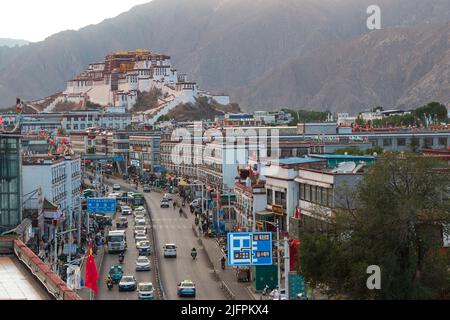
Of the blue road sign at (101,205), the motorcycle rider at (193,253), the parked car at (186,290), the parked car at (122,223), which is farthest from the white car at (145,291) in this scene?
the parked car at (122,223)

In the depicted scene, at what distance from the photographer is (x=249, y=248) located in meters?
27.6

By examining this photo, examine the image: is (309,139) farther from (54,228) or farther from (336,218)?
(336,218)

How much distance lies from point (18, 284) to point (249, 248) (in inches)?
328

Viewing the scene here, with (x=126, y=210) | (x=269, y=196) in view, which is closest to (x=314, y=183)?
(x=269, y=196)

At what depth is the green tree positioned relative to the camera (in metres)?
24.2

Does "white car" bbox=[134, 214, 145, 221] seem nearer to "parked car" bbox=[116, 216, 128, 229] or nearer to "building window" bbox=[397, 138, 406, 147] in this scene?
"parked car" bbox=[116, 216, 128, 229]

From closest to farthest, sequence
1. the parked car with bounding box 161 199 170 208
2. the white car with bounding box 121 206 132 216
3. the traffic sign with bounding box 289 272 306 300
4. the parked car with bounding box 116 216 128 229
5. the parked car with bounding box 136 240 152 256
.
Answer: the traffic sign with bounding box 289 272 306 300
the parked car with bounding box 136 240 152 256
the parked car with bounding box 116 216 128 229
the white car with bounding box 121 206 132 216
the parked car with bounding box 161 199 170 208

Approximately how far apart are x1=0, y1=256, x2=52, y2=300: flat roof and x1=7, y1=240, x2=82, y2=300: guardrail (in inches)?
4.8

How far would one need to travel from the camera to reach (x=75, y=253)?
4169 centimetres

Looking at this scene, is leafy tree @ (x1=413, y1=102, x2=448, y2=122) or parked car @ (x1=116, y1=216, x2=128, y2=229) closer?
parked car @ (x1=116, y1=216, x2=128, y2=229)

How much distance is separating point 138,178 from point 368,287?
70.0 metres

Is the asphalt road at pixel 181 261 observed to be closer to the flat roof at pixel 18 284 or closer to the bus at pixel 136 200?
the bus at pixel 136 200

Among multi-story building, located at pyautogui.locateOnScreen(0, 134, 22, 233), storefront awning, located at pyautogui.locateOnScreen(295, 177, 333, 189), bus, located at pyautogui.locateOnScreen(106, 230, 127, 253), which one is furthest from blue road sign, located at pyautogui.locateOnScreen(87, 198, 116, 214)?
storefront awning, located at pyautogui.locateOnScreen(295, 177, 333, 189)

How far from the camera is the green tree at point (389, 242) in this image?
2422cm
